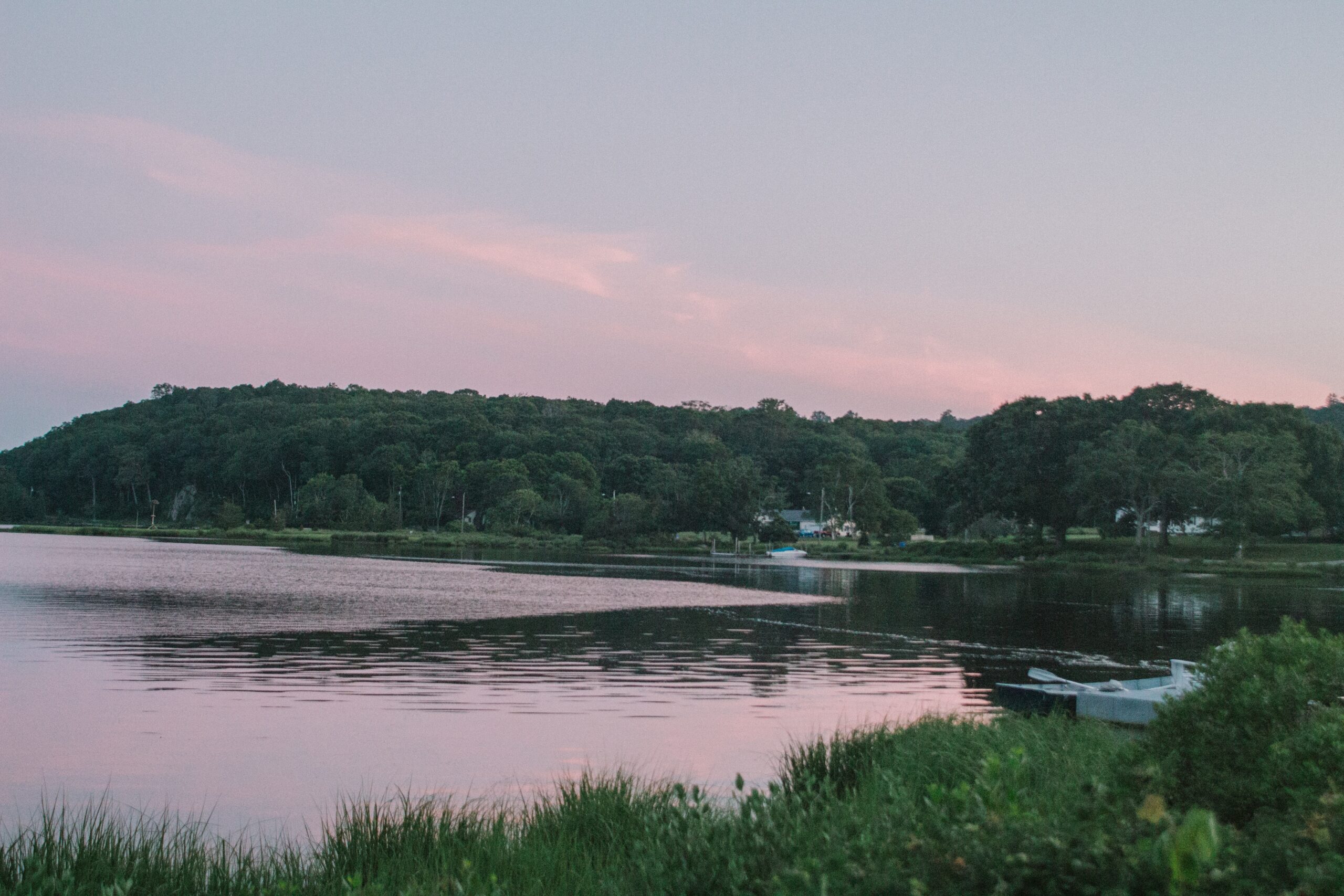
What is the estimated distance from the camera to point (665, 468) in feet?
508

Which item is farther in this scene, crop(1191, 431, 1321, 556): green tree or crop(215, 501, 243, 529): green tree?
crop(215, 501, 243, 529): green tree

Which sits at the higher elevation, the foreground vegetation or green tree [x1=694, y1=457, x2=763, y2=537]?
green tree [x1=694, y1=457, x2=763, y2=537]

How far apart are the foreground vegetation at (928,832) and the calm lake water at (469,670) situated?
321 cm

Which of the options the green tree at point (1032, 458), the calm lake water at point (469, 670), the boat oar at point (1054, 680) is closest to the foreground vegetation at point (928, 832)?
the calm lake water at point (469, 670)

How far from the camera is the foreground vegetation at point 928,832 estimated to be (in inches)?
147

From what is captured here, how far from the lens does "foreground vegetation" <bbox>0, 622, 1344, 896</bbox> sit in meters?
3.74

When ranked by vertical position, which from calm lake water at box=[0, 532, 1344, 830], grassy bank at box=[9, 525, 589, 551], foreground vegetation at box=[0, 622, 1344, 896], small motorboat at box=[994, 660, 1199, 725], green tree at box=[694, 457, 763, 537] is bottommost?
grassy bank at box=[9, 525, 589, 551]

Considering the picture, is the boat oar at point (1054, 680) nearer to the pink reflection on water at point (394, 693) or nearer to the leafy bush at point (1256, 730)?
the pink reflection on water at point (394, 693)

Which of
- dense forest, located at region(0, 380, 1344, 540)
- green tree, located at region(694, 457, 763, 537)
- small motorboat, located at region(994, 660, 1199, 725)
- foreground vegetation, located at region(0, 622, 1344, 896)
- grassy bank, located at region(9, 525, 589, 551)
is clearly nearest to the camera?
foreground vegetation, located at region(0, 622, 1344, 896)

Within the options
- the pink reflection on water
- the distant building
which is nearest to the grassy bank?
the distant building

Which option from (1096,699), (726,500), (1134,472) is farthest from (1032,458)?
(1096,699)

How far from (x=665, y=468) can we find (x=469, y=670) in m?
131

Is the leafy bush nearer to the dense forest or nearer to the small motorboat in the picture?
the small motorboat

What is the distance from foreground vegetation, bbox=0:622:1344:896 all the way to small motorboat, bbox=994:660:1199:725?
602 centimetres
